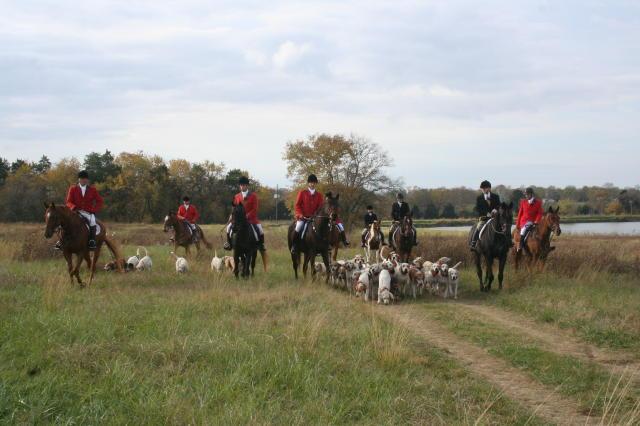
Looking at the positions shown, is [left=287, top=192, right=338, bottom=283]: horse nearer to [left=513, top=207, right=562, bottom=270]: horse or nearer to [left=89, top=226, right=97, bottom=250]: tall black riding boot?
[left=89, top=226, right=97, bottom=250]: tall black riding boot

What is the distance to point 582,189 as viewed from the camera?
348 ft

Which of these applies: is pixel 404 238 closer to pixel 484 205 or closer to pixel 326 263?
pixel 484 205

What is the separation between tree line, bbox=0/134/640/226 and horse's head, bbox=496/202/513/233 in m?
25.7

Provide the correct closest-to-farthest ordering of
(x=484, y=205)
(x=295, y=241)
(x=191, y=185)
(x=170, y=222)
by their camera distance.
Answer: (x=484, y=205) → (x=295, y=241) → (x=170, y=222) → (x=191, y=185)

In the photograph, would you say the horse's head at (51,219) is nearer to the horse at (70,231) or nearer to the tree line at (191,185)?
the horse at (70,231)

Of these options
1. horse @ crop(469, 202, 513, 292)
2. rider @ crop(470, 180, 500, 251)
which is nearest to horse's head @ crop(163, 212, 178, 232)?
rider @ crop(470, 180, 500, 251)

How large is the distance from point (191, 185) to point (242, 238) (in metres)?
53.7

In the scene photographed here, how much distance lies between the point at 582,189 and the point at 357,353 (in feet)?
364

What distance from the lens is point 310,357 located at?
21.2ft

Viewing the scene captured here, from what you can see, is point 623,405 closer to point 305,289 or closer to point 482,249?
point 305,289

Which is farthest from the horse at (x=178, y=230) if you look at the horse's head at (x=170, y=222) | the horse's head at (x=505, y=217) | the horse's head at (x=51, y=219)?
the horse's head at (x=505, y=217)

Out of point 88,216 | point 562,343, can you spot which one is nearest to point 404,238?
point 562,343

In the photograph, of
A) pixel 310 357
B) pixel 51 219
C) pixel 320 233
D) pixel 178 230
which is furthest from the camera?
pixel 178 230

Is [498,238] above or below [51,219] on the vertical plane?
below
